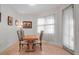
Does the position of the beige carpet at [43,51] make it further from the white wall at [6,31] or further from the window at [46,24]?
the window at [46,24]

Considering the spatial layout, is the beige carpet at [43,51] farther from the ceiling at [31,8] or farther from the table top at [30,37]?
the ceiling at [31,8]

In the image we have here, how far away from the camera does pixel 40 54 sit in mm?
2264

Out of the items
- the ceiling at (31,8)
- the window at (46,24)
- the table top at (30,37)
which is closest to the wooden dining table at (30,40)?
the table top at (30,37)

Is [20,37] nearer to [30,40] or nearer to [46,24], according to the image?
[30,40]

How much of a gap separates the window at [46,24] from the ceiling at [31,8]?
0.19 meters

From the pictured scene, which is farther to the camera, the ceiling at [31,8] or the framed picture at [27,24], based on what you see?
the framed picture at [27,24]

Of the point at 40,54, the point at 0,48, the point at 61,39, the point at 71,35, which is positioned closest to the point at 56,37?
the point at 61,39

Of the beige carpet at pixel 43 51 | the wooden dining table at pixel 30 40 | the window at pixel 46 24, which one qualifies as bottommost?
the beige carpet at pixel 43 51

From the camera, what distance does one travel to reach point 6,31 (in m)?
2.34

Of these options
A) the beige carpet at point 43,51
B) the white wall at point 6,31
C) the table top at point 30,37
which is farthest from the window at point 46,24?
the white wall at point 6,31

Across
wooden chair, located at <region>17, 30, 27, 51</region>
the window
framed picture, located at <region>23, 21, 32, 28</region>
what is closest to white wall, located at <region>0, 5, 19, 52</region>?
wooden chair, located at <region>17, 30, 27, 51</region>

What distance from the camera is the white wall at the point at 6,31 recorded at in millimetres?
2280

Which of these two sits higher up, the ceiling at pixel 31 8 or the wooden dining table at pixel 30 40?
the ceiling at pixel 31 8
